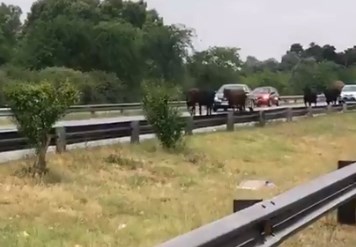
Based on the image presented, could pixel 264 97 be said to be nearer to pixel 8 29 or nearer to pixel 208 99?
pixel 208 99

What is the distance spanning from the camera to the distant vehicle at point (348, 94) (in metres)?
60.3

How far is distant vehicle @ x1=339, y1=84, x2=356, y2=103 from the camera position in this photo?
198 feet

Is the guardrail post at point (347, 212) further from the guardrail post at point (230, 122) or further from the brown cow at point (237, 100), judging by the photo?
the brown cow at point (237, 100)

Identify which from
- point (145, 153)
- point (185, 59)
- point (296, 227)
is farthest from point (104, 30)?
point (296, 227)

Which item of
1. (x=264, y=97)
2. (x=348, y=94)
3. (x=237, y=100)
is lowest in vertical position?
(x=348, y=94)

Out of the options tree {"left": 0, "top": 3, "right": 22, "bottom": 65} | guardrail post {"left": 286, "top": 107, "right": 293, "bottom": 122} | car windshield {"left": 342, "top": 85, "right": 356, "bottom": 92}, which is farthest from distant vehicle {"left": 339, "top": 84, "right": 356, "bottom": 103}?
tree {"left": 0, "top": 3, "right": 22, "bottom": 65}

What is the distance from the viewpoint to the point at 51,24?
246 feet

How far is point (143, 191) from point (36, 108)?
2.48 m

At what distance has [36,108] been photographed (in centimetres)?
1495

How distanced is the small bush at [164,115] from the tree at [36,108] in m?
5.28

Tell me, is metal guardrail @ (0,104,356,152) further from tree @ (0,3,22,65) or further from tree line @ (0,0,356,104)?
tree @ (0,3,22,65)

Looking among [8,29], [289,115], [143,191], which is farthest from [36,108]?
[8,29]

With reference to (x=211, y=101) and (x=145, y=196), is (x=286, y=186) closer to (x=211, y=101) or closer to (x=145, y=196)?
(x=145, y=196)

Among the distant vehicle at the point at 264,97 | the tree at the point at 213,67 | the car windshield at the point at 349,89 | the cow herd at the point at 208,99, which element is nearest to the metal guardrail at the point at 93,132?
the cow herd at the point at 208,99
